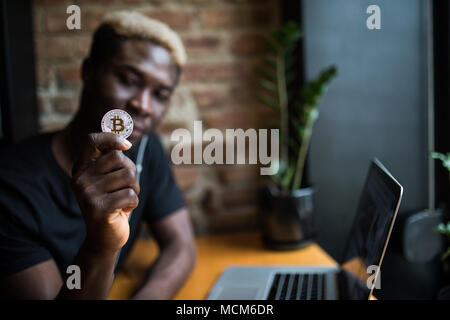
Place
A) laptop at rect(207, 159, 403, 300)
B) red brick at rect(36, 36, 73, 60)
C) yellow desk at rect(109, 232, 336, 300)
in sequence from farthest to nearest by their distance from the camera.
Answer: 1. red brick at rect(36, 36, 73, 60)
2. yellow desk at rect(109, 232, 336, 300)
3. laptop at rect(207, 159, 403, 300)

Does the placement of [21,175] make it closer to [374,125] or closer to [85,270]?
[85,270]

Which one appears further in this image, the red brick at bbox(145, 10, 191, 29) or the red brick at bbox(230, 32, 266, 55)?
the red brick at bbox(230, 32, 266, 55)

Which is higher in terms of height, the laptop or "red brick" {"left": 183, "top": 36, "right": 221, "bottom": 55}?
"red brick" {"left": 183, "top": 36, "right": 221, "bottom": 55}

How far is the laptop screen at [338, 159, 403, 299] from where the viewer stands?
0.64 m

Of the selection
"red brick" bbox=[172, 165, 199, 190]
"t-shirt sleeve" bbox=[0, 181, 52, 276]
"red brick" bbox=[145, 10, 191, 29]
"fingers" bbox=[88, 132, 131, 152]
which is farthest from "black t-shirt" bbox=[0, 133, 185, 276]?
"red brick" bbox=[172, 165, 199, 190]

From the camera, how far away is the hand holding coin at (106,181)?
21.7 inches

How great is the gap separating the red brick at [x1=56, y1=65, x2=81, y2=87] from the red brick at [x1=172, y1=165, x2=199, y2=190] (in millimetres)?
437

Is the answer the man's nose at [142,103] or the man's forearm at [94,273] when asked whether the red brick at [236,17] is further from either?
the man's forearm at [94,273]

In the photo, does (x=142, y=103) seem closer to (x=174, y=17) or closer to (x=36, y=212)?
(x=36, y=212)

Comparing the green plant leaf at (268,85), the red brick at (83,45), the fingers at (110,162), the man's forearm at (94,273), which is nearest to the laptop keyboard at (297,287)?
the man's forearm at (94,273)

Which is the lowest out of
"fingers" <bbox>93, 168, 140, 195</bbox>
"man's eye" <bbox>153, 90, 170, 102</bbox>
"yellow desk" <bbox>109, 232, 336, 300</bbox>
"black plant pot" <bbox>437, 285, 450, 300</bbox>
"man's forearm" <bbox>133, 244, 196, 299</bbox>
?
"yellow desk" <bbox>109, 232, 336, 300</bbox>

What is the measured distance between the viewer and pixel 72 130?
75 centimetres

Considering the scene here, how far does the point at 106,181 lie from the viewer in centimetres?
55

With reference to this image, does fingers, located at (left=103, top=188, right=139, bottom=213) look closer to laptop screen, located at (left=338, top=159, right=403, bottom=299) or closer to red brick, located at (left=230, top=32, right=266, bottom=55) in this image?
laptop screen, located at (left=338, top=159, right=403, bottom=299)
